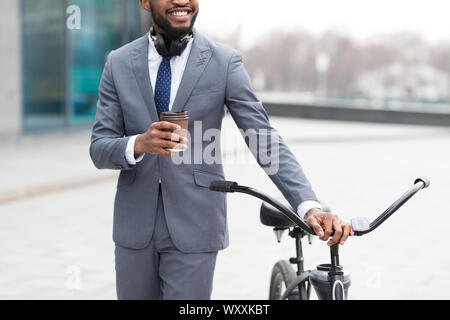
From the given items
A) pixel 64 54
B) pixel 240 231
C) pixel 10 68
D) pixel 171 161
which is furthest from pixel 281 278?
pixel 64 54

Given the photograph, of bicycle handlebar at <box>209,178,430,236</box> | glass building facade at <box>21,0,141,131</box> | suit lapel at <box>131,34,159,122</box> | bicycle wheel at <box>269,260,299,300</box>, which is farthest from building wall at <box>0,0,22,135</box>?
bicycle handlebar at <box>209,178,430,236</box>

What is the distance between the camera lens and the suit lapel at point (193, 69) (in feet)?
8.09

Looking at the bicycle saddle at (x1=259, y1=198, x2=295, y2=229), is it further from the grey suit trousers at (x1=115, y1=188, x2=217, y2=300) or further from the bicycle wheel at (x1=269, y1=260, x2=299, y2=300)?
the grey suit trousers at (x1=115, y1=188, x2=217, y2=300)

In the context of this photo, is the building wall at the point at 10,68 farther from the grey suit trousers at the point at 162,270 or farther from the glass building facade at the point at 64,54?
the grey suit trousers at the point at 162,270

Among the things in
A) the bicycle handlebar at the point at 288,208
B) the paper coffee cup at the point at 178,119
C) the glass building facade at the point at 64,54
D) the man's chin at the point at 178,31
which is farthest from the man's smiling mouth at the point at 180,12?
the glass building facade at the point at 64,54

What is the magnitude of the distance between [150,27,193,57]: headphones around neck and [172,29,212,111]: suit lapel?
5 centimetres

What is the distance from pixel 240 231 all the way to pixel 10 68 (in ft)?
33.5

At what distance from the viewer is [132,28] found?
67.8 ft

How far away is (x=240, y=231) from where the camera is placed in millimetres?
7844

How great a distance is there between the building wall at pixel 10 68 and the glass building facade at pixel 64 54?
0.80 ft
